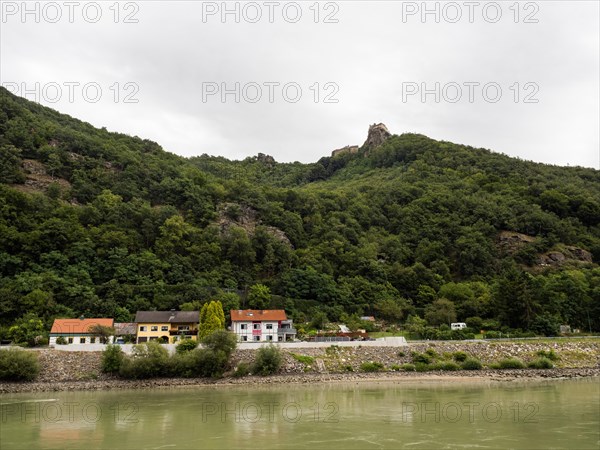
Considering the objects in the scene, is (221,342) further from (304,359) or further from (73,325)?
(73,325)

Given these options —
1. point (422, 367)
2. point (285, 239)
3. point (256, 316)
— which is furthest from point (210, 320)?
point (285, 239)

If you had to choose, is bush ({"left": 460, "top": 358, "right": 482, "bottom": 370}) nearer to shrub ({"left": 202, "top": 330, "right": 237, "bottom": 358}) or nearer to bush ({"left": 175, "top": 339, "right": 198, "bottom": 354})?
shrub ({"left": 202, "top": 330, "right": 237, "bottom": 358})

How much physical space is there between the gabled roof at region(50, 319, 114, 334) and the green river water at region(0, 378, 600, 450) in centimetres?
1261

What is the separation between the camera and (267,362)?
134 feet

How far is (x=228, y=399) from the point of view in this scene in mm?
31766

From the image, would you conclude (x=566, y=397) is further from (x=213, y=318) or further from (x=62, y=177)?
(x=62, y=177)

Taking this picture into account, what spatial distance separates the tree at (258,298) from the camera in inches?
2461

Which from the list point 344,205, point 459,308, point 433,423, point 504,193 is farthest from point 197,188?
point 433,423

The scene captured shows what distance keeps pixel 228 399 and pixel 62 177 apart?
221 ft

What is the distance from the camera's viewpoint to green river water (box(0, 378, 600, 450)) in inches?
805

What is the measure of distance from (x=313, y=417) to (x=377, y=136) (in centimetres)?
13429

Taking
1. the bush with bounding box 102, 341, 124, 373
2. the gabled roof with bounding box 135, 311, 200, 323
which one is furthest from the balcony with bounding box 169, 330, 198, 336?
the bush with bounding box 102, 341, 124, 373

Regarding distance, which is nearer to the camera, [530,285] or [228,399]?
[228,399]

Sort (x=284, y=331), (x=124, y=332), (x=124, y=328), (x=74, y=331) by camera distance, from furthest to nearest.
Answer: (x=284, y=331) → (x=124, y=328) → (x=124, y=332) → (x=74, y=331)
